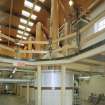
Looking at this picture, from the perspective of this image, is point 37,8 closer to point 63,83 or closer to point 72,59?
point 63,83

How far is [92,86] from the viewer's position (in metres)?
14.9

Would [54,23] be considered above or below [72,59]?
above

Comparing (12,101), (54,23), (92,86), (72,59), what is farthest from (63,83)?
(12,101)

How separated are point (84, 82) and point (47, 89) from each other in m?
8.31

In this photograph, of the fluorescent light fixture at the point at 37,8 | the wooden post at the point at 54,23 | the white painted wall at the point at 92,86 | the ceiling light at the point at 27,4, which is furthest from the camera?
the white painted wall at the point at 92,86

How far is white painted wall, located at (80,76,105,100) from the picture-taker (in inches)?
550

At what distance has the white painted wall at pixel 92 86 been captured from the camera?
14.0m

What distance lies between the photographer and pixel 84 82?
15836mm

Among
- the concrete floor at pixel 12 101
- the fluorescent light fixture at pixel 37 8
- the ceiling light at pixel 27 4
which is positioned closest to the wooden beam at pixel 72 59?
the ceiling light at pixel 27 4

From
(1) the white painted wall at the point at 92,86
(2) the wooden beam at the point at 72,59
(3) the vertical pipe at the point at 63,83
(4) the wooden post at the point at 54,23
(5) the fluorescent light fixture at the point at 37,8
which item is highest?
(5) the fluorescent light fixture at the point at 37,8

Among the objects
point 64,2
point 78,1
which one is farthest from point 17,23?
point 78,1

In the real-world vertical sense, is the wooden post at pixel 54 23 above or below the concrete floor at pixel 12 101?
above

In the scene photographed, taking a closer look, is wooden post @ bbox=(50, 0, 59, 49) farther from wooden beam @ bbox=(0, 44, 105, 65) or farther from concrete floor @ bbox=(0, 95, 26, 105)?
concrete floor @ bbox=(0, 95, 26, 105)

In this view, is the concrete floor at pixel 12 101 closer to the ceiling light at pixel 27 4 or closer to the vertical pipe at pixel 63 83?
the ceiling light at pixel 27 4
